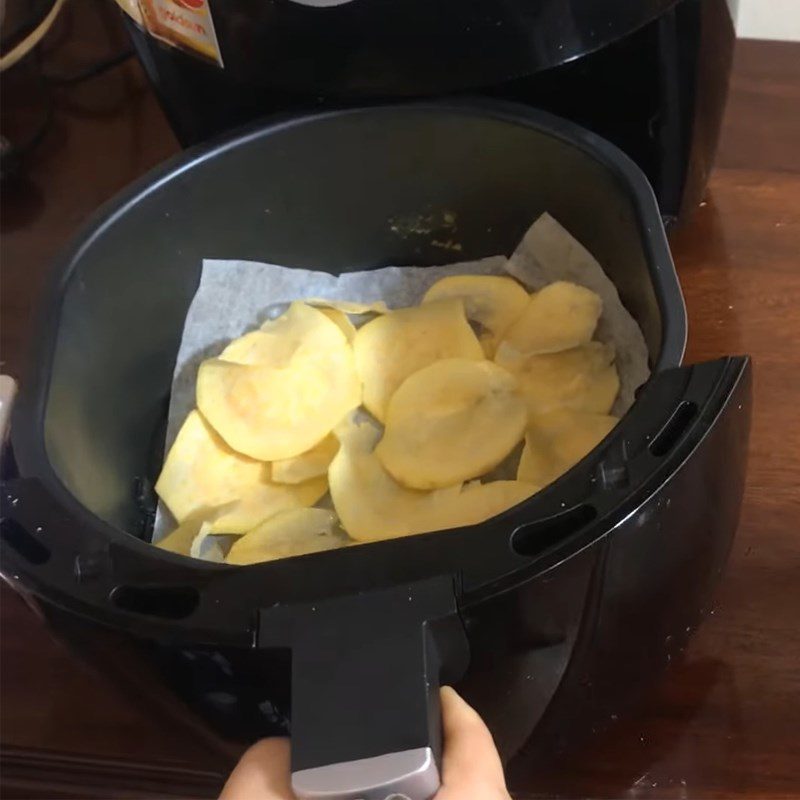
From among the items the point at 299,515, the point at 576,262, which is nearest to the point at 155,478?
the point at 299,515

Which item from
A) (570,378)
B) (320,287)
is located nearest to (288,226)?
(320,287)

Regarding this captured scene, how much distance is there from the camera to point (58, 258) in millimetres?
392

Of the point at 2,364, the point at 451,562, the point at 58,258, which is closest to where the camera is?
the point at 451,562

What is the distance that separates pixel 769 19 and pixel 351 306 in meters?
0.26

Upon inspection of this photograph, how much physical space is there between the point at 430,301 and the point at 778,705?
206 millimetres

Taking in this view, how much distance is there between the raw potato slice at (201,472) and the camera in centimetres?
41

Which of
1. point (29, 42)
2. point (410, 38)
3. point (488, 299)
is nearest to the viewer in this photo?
point (410, 38)

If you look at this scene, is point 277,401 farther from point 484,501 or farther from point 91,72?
point 91,72

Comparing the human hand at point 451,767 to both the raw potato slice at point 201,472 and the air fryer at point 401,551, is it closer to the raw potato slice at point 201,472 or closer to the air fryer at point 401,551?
the air fryer at point 401,551

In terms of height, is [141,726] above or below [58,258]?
below

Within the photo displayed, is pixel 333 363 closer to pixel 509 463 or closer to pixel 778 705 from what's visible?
pixel 509 463

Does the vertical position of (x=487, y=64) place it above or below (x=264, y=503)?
above

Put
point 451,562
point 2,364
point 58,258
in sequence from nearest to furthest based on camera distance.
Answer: point 451,562
point 58,258
point 2,364

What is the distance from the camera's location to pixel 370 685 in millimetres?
249
